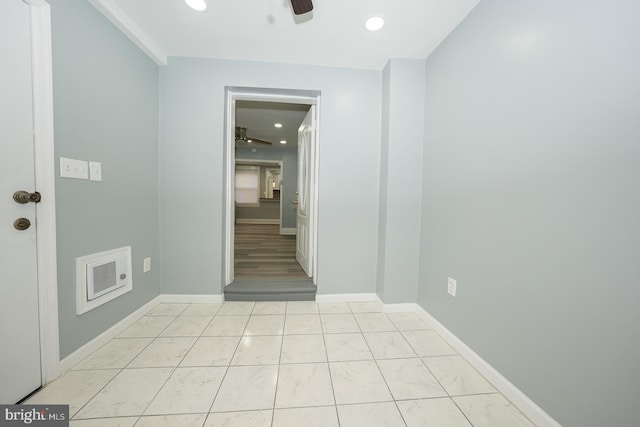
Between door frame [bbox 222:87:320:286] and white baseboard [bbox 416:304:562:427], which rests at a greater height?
door frame [bbox 222:87:320:286]

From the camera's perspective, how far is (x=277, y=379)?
4.50 ft

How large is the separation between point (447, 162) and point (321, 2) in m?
1.55

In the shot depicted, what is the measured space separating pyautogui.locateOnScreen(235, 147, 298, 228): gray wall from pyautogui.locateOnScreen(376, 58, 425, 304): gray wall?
458cm

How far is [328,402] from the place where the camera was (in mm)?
1215

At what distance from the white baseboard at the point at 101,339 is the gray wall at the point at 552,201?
8.87ft

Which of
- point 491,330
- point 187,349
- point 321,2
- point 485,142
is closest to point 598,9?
point 485,142

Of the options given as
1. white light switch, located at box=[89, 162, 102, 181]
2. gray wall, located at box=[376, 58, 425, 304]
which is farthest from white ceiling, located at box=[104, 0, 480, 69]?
white light switch, located at box=[89, 162, 102, 181]

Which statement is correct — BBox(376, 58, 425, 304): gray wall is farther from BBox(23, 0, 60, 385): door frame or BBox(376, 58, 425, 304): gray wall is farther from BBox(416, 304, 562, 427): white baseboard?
BBox(23, 0, 60, 385): door frame

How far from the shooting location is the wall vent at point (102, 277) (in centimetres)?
150

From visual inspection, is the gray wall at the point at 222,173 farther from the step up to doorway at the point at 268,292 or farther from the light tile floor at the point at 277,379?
the light tile floor at the point at 277,379

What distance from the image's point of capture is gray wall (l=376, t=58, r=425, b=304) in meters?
2.18

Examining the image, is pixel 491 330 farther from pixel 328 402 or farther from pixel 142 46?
pixel 142 46

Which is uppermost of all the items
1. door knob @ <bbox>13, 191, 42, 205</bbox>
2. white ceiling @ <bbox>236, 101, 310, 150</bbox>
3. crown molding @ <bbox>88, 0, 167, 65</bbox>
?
white ceiling @ <bbox>236, 101, 310, 150</bbox>

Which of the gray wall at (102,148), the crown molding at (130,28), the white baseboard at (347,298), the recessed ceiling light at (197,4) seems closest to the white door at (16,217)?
the gray wall at (102,148)
